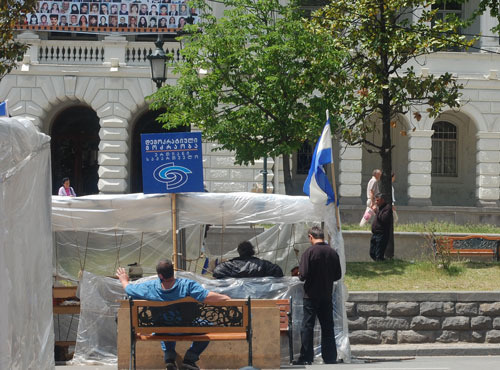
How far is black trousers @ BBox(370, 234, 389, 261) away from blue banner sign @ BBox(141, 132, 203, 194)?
5707 millimetres

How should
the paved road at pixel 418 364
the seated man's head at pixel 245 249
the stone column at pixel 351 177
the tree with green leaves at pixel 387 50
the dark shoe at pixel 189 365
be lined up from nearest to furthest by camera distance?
the dark shoe at pixel 189 365 < the paved road at pixel 418 364 < the seated man's head at pixel 245 249 < the tree with green leaves at pixel 387 50 < the stone column at pixel 351 177

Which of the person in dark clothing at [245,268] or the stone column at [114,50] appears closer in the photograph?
the person in dark clothing at [245,268]

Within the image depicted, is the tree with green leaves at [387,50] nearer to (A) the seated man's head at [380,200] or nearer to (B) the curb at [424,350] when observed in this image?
(A) the seated man's head at [380,200]

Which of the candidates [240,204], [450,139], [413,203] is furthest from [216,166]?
[240,204]

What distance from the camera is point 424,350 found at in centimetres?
1244

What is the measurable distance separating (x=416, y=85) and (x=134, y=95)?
15.0 m

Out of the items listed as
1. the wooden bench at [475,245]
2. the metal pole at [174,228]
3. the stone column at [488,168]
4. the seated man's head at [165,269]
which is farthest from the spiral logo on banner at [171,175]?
the stone column at [488,168]

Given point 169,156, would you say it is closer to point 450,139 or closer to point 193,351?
point 193,351

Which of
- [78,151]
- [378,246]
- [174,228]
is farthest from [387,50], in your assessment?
[78,151]

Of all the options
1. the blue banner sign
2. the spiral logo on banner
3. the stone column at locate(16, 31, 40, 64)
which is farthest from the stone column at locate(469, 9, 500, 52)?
the spiral logo on banner

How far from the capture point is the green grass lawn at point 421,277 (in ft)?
44.1

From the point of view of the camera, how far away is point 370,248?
16.9 metres

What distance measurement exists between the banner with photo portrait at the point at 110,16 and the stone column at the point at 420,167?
31.2 ft

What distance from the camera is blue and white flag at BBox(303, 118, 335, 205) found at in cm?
1174
